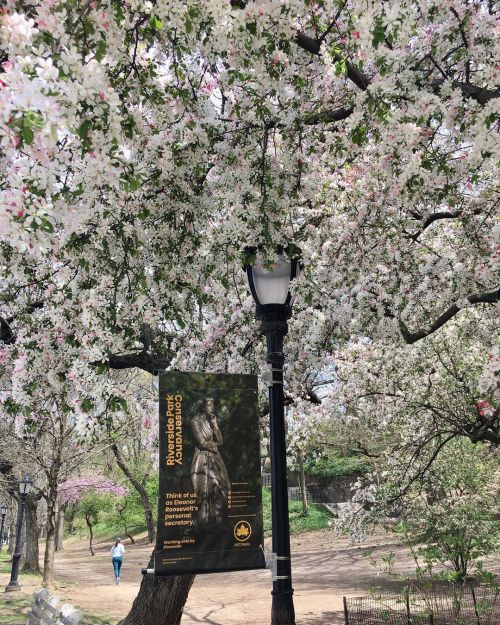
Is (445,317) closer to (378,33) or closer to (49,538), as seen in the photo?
(378,33)

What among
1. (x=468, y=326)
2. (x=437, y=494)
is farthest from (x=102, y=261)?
(x=437, y=494)

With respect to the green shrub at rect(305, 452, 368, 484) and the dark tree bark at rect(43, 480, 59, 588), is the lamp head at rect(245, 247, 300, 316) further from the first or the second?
the green shrub at rect(305, 452, 368, 484)

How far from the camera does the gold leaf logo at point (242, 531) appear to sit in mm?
4180

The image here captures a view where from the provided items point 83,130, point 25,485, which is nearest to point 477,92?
point 83,130

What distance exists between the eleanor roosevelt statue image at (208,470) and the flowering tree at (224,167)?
3.00 feet

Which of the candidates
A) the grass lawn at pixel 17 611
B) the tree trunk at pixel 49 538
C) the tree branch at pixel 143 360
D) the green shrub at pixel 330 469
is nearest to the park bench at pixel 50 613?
the tree branch at pixel 143 360

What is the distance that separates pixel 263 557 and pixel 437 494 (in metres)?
10.8

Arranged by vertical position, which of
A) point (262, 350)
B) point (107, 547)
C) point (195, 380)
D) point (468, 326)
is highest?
point (468, 326)

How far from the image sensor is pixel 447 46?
4.98m

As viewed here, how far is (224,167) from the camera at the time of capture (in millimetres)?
5746

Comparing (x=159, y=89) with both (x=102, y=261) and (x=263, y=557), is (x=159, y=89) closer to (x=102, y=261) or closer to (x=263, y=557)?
(x=102, y=261)

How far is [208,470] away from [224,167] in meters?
2.96

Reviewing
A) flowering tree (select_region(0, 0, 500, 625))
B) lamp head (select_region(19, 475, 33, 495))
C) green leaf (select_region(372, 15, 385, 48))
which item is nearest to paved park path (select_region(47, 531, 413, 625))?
lamp head (select_region(19, 475, 33, 495))

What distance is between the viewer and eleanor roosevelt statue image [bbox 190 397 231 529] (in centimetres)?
413
